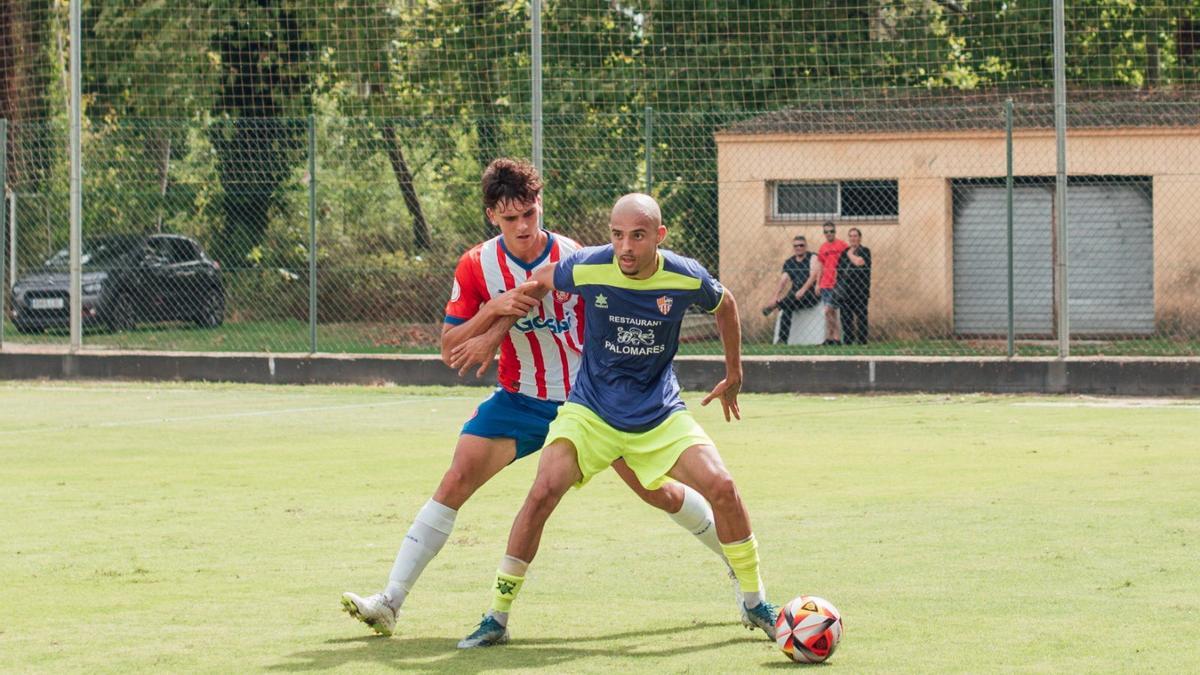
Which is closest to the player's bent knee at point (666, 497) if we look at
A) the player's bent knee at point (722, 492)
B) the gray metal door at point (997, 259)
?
the player's bent knee at point (722, 492)

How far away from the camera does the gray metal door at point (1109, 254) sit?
75.5 ft

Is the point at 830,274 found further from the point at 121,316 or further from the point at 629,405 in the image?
the point at 629,405

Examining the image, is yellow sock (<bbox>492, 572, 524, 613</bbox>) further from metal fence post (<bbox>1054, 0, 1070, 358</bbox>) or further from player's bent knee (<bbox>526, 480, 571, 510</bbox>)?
metal fence post (<bbox>1054, 0, 1070, 358</bbox>)

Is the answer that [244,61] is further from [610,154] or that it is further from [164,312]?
[610,154]

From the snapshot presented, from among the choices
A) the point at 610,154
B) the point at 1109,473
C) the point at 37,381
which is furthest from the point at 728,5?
the point at 1109,473

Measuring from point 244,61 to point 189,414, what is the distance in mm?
12695

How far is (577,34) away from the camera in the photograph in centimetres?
2342

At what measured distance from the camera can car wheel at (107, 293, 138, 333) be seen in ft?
75.4

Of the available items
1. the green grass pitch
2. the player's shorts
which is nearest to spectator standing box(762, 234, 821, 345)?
the green grass pitch

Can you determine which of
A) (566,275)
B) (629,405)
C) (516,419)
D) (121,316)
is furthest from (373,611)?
(121,316)

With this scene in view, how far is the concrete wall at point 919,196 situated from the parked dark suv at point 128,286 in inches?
275

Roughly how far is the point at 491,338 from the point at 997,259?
17917 millimetres

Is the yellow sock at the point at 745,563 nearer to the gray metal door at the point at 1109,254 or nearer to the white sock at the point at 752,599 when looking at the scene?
the white sock at the point at 752,599

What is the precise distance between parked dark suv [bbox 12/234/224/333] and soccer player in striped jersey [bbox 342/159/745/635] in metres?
15.7
